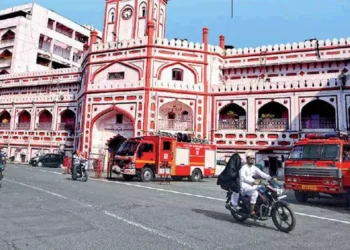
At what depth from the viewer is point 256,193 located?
6.73m

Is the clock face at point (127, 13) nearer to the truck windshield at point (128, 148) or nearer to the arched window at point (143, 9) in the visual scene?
the arched window at point (143, 9)

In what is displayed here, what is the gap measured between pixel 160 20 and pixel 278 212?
28422 millimetres

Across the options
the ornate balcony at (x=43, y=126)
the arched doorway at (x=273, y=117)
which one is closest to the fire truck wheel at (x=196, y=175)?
the arched doorway at (x=273, y=117)

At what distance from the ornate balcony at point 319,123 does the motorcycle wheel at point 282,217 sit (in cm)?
1828

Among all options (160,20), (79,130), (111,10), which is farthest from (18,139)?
(160,20)

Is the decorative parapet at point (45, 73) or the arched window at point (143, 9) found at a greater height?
the arched window at point (143, 9)

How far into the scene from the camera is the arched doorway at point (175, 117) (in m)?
25.2

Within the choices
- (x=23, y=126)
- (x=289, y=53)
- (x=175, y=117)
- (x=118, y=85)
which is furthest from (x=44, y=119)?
(x=289, y=53)

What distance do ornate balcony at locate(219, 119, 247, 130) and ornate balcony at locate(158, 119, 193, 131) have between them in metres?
2.43

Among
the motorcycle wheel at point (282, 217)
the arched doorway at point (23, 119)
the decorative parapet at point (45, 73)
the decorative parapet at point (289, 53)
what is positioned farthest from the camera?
the arched doorway at point (23, 119)

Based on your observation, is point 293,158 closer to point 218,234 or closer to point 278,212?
point 278,212

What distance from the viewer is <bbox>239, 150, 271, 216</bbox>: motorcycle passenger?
6.71 m

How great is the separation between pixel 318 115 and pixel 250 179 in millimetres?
19415

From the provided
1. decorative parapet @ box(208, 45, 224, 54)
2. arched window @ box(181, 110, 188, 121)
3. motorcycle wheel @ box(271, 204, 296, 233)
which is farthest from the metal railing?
motorcycle wheel @ box(271, 204, 296, 233)
